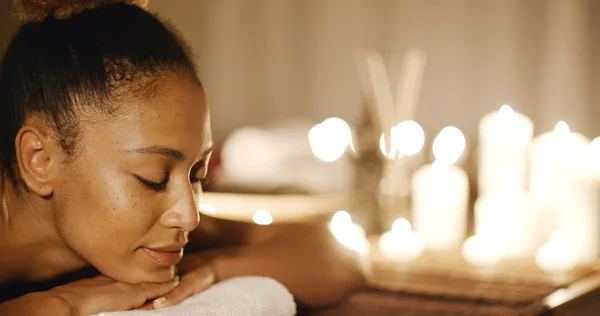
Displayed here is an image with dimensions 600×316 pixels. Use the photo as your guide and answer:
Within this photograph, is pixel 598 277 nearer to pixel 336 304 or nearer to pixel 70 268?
pixel 336 304

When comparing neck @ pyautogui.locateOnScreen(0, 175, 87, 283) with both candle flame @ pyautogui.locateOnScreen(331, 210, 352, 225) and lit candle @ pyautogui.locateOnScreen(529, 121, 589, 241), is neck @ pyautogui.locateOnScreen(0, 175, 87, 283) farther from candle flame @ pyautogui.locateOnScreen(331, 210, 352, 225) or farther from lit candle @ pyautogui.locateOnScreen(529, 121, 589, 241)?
lit candle @ pyautogui.locateOnScreen(529, 121, 589, 241)

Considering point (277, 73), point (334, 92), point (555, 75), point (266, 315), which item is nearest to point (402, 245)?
point (266, 315)

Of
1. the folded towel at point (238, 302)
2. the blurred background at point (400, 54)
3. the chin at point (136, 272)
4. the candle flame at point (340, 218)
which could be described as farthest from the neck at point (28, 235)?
the blurred background at point (400, 54)

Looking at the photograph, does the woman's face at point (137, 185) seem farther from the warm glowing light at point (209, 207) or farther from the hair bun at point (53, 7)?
the warm glowing light at point (209, 207)

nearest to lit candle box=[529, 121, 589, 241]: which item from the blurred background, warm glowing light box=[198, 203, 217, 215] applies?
the blurred background

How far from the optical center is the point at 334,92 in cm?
242

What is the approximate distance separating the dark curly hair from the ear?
0.02 metres

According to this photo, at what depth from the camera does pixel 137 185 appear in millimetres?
817

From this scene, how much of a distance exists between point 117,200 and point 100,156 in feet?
0.17

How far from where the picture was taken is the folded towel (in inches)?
29.9

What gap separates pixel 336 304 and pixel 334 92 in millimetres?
1406

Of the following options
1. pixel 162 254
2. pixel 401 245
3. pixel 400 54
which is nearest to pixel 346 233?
pixel 401 245

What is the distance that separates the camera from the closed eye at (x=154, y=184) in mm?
820

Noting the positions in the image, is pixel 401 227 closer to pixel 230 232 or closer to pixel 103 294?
pixel 230 232
